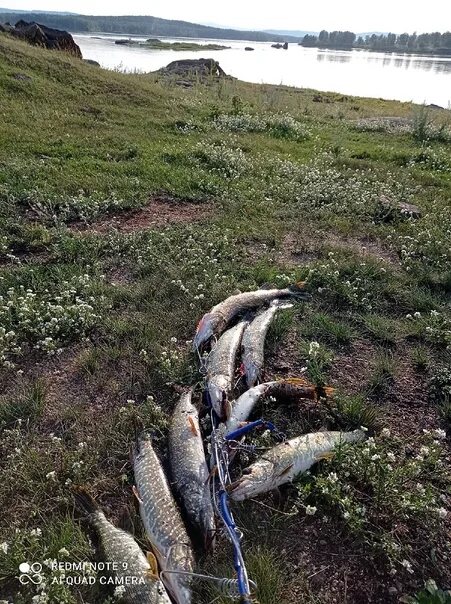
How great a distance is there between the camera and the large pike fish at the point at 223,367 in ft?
13.3

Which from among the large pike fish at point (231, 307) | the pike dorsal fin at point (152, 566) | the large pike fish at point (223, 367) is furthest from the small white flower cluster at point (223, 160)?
the pike dorsal fin at point (152, 566)

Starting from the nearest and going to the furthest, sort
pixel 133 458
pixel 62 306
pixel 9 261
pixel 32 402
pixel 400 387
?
1. pixel 133 458
2. pixel 32 402
3. pixel 400 387
4. pixel 62 306
5. pixel 9 261

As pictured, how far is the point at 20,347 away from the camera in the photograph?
5.08 meters

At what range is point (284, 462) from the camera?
3535 millimetres

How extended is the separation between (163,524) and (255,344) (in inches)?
88.5

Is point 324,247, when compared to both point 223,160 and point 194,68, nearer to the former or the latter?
point 223,160

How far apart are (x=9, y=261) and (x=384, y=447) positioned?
545 centimetres

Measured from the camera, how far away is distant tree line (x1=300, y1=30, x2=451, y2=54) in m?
135

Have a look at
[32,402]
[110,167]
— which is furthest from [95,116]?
[32,402]

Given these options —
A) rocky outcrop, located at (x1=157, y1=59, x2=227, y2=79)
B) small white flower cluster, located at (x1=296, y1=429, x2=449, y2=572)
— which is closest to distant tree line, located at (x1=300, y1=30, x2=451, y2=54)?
rocky outcrop, located at (x1=157, y1=59, x2=227, y2=79)

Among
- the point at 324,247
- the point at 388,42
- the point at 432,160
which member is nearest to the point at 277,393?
the point at 324,247

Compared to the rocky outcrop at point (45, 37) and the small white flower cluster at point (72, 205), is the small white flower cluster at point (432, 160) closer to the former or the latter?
the small white flower cluster at point (72, 205)

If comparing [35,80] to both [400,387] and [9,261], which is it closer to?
[9,261]

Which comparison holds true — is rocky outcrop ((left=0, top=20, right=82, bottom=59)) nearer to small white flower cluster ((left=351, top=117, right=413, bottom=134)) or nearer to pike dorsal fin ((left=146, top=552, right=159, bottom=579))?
small white flower cluster ((left=351, top=117, right=413, bottom=134))
